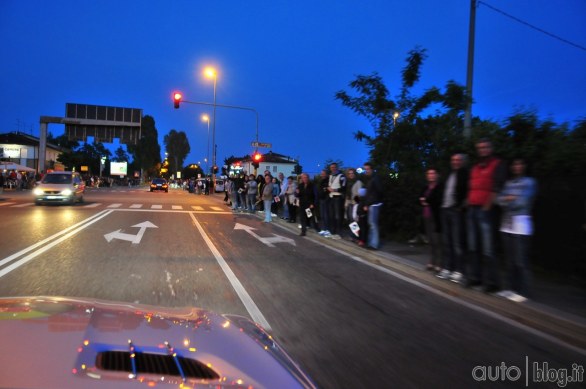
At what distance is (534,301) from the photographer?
618cm

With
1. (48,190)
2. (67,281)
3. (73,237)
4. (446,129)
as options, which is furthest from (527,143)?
(48,190)

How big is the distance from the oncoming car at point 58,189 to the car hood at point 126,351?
20.8 m

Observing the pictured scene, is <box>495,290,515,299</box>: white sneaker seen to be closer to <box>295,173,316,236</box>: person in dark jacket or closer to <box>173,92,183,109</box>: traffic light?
<box>295,173,316,236</box>: person in dark jacket

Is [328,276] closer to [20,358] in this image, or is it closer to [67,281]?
[67,281]

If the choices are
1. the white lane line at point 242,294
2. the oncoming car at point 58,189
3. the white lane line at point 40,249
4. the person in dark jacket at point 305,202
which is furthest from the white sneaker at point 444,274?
the oncoming car at point 58,189

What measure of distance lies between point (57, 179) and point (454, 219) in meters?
21.1

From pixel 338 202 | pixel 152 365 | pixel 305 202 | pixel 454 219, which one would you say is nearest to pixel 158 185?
pixel 305 202

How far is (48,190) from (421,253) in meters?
18.1

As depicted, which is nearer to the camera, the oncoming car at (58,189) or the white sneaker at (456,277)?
the white sneaker at (456,277)

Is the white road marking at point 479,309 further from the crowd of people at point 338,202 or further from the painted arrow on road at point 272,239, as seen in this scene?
A: the painted arrow on road at point 272,239

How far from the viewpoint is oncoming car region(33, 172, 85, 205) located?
21.3m

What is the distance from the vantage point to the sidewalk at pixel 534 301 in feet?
17.0

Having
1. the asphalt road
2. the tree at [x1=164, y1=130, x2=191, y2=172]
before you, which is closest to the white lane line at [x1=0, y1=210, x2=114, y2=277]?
the asphalt road

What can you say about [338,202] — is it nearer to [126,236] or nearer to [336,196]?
[336,196]
